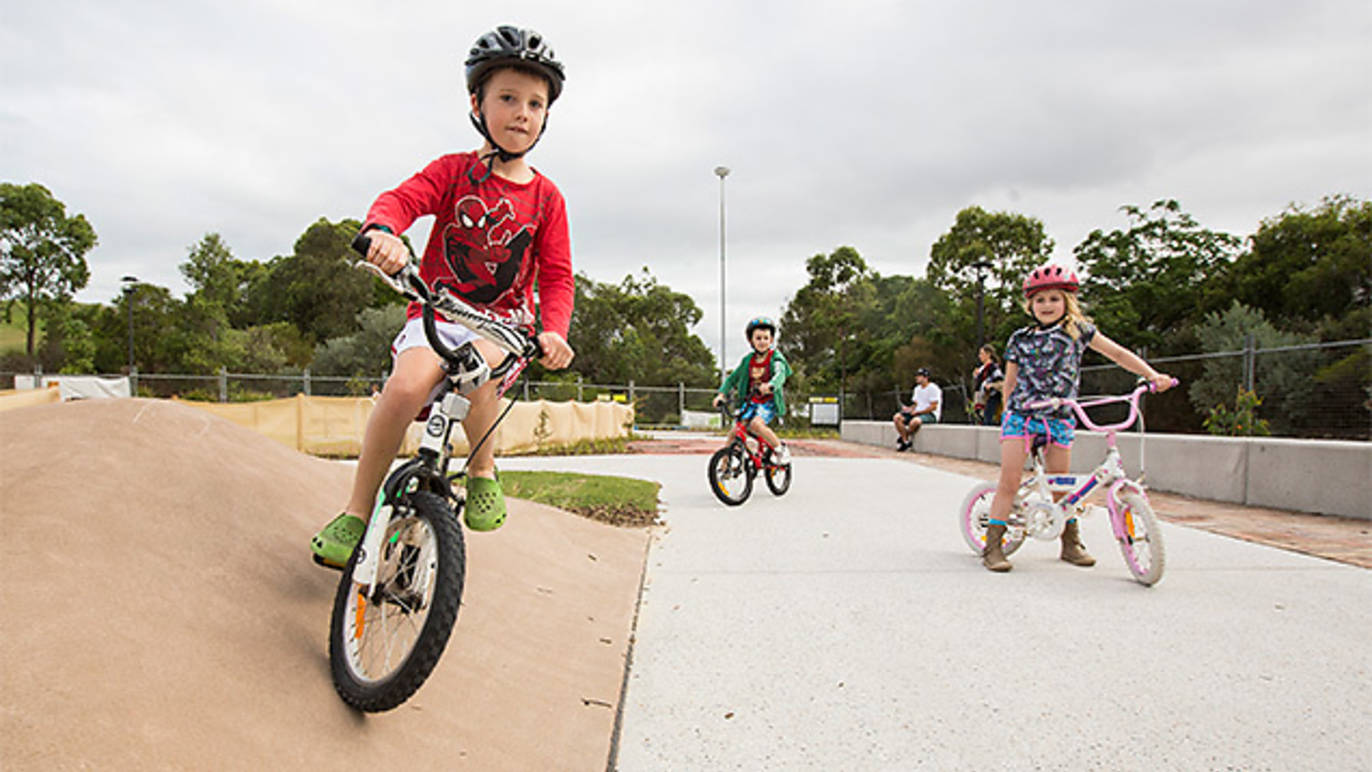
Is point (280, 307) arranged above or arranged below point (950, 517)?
Result: above

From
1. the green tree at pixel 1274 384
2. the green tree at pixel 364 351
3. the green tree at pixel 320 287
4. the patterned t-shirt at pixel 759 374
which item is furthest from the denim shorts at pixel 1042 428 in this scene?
the green tree at pixel 320 287

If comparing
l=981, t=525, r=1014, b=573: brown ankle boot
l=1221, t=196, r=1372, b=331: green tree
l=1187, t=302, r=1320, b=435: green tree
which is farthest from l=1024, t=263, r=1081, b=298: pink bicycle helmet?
l=1221, t=196, r=1372, b=331: green tree

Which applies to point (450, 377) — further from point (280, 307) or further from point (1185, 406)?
point (280, 307)

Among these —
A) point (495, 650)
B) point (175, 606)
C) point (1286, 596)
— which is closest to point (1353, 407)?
point (1286, 596)

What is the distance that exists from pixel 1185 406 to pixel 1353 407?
6.22m

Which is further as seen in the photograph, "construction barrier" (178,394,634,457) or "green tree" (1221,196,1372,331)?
"green tree" (1221,196,1372,331)

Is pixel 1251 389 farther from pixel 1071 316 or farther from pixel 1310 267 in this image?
pixel 1310 267

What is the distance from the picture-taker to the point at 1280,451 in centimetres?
681

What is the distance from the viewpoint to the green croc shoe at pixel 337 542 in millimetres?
2133

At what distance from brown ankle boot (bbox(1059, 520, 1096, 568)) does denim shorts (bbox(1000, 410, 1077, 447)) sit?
610 millimetres

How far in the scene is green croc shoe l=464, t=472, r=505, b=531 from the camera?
2537 millimetres

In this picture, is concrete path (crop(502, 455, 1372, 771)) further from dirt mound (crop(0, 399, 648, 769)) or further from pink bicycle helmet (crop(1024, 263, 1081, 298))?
pink bicycle helmet (crop(1024, 263, 1081, 298))

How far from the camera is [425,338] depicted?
2.18 m

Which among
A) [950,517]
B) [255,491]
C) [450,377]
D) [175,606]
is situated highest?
[450,377]
